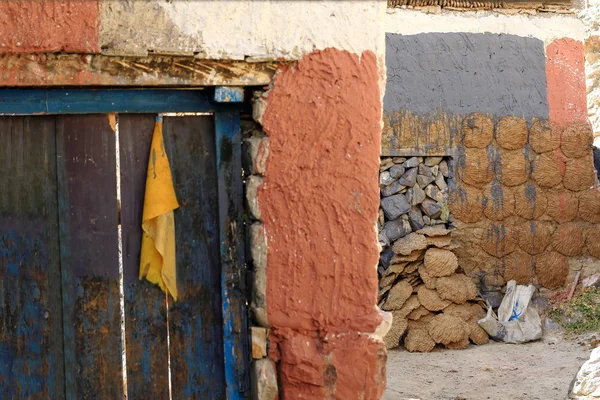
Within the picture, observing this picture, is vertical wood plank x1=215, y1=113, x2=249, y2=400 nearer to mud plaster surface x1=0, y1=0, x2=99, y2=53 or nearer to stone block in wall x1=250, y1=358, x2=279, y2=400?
stone block in wall x1=250, y1=358, x2=279, y2=400

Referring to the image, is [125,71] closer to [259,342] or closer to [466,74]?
[259,342]

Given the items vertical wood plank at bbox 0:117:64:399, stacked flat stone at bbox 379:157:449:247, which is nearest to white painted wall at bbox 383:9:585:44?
stacked flat stone at bbox 379:157:449:247

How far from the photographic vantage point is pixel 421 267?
7.48m

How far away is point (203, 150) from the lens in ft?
11.1

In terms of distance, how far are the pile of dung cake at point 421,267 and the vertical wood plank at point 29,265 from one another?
4501 mm

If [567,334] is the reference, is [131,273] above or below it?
above

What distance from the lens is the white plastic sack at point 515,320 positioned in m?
7.40

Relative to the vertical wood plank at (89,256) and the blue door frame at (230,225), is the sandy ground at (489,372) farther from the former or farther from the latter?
the vertical wood plank at (89,256)

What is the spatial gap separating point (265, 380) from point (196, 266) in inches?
21.3

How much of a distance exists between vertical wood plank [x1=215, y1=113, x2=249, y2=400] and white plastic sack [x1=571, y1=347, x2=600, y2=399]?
1.81 meters

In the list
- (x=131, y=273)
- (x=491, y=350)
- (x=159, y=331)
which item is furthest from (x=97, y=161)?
(x=491, y=350)

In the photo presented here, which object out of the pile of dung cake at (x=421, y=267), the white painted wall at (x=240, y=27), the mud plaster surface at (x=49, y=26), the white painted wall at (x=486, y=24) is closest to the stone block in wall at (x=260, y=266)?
the white painted wall at (x=240, y=27)

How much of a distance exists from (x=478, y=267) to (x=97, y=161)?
5124mm

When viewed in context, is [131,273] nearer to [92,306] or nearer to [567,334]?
[92,306]
